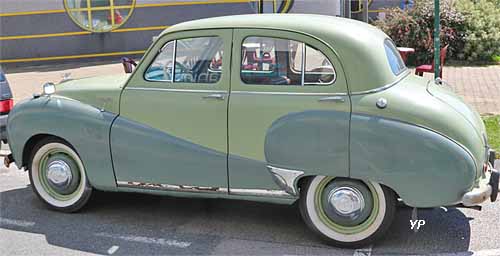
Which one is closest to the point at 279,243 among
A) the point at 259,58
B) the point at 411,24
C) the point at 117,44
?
the point at 259,58

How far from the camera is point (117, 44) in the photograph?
1598 cm

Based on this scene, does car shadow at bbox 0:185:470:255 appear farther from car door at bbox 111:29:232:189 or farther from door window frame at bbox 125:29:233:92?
door window frame at bbox 125:29:233:92

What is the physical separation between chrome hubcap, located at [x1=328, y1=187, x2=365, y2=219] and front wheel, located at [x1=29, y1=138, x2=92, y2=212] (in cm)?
219

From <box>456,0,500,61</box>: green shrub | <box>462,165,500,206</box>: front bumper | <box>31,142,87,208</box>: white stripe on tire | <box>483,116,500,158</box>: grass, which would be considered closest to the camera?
<box>462,165,500,206</box>: front bumper

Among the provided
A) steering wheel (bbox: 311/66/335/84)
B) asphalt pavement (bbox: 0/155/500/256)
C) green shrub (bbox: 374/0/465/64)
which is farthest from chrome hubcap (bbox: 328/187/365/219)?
green shrub (bbox: 374/0/465/64)

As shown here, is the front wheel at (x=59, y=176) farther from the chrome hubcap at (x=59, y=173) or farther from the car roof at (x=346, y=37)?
the car roof at (x=346, y=37)

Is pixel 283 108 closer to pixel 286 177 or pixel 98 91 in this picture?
pixel 286 177

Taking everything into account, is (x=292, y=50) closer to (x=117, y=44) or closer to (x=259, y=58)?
(x=259, y=58)

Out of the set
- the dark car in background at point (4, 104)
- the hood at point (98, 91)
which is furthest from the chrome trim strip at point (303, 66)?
the dark car in background at point (4, 104)

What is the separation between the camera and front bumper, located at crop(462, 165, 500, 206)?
3838 millimetres

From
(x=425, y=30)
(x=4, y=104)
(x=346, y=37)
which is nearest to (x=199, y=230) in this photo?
(x=346, y=37)

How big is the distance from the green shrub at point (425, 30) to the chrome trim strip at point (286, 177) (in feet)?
31.6

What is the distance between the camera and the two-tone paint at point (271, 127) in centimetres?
387

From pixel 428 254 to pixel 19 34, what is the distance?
1433cm
